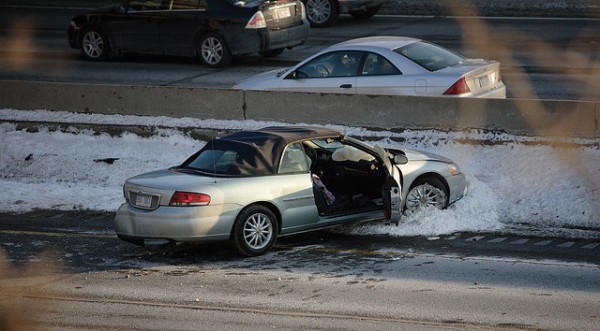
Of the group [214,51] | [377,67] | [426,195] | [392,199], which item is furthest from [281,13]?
[392,199]

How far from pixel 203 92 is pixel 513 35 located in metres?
9.39

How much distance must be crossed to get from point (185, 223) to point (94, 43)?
12.7m

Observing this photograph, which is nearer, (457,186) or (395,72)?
(457,186)

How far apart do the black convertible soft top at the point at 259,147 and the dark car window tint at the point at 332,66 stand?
13.8ft

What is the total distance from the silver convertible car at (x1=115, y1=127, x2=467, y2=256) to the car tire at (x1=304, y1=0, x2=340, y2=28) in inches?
517

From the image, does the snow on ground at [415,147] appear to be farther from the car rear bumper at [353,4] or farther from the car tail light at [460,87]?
the car rear bumper at [353,4]

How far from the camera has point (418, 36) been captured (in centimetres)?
2431

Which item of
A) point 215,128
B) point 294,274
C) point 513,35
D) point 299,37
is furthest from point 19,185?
point 513,35

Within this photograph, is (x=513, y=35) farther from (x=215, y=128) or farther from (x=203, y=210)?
(x=203, y=210)

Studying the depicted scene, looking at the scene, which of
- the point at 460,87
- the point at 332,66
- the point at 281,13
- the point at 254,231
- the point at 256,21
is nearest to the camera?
the point at 254,231

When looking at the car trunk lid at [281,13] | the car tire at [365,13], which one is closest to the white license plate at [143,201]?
the car trunk lid at [281,13]

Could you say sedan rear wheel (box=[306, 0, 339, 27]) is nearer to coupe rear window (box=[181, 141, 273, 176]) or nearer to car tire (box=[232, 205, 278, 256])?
coupe rear window (box=[181, 141, 273, 176])

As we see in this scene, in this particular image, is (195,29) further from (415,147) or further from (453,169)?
(453,169)

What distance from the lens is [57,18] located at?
96.5ft
